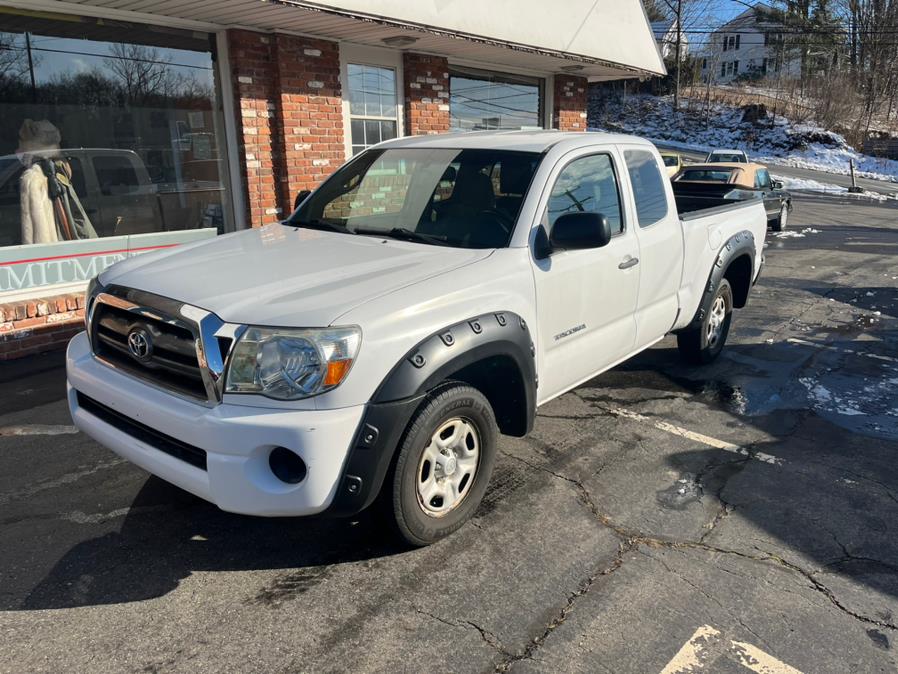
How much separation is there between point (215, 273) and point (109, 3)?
16.2 ft

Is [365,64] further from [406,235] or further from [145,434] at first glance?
[145,434]

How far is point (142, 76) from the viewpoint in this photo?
7.42m

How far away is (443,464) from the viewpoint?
3.25 m

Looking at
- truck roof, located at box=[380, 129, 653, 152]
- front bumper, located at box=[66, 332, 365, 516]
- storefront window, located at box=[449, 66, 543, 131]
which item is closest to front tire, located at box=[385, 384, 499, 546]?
front bumper, located at box=[66, 332, 365, 516]

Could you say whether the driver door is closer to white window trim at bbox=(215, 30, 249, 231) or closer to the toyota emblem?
the toyota emblem

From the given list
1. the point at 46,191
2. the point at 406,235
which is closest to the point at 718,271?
the point at 406,235

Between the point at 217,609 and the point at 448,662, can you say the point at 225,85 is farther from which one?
the point at 448,662

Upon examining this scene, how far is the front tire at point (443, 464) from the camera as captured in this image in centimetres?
298

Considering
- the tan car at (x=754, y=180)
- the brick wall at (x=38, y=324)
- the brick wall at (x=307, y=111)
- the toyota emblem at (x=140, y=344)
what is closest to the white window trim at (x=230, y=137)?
the brick wall at (x=307, y=111)

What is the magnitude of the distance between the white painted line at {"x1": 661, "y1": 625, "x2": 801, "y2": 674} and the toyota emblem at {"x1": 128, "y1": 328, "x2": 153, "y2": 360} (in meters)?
2.43

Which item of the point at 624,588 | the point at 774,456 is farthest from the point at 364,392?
the point at 774,456

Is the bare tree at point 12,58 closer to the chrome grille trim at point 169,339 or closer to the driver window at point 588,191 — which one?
the chrome grille trim at point 169,339

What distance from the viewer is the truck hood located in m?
2.82

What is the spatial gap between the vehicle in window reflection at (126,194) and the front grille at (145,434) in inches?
163
